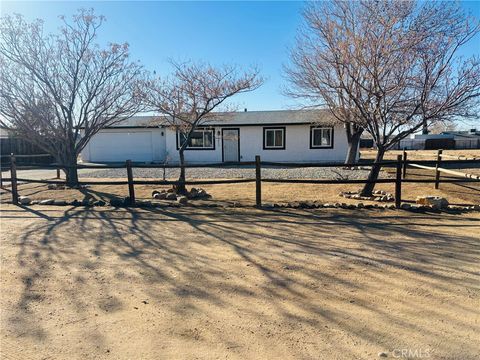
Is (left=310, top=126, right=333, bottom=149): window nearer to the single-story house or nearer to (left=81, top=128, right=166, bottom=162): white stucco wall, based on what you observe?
the single-story house

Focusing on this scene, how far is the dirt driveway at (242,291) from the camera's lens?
2.56 metres

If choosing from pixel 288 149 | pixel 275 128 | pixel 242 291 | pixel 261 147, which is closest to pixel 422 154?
pixel 288 149

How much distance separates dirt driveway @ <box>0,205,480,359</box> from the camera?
2559 millimetres

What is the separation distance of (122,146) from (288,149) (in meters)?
11.4

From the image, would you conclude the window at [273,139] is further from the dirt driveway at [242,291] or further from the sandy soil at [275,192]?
the dirt driveway at [242,291]

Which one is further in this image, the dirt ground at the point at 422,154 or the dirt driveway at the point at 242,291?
the dirt ground at the point at 422,154

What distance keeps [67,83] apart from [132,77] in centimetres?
205

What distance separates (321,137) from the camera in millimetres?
20891

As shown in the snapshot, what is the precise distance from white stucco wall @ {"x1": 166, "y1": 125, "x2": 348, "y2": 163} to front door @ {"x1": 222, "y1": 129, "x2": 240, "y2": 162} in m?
0.21

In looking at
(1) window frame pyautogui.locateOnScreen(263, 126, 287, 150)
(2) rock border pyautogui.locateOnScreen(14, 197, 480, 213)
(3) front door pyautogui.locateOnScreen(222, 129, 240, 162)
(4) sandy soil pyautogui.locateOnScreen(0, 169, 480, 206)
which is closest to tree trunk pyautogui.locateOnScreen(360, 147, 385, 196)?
(4) sandy soil pyautogui.locateOnScreen(0, 169, 480, 206)

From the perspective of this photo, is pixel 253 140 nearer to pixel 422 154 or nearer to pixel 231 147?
pixel 231 147

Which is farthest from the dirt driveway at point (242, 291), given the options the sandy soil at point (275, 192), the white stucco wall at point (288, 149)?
the white stucco wall at point (288, 149)

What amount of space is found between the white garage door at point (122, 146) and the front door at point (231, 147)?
5.29 metres

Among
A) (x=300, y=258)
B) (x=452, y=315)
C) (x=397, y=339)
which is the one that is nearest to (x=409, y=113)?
(x=300, y=258)
